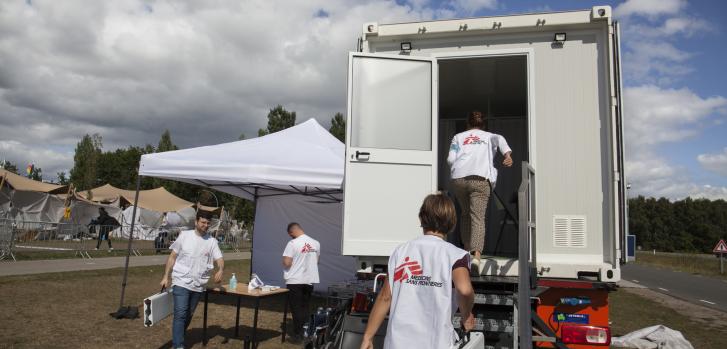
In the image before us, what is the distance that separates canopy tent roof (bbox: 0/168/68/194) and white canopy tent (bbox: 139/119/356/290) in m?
16.5

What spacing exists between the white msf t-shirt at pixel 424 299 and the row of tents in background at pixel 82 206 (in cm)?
2157

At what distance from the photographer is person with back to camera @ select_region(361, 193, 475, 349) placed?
2605 millimetres

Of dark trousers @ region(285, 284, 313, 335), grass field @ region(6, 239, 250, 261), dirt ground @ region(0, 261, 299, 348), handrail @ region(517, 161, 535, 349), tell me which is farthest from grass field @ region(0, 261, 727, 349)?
grass field @ region(6, 239, 250, 261)

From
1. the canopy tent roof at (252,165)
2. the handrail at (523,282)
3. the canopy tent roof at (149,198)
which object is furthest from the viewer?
the canopy tent roof at (149,198)

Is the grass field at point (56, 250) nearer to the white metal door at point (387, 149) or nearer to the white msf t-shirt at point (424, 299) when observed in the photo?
the white metal door at point (387, 149)

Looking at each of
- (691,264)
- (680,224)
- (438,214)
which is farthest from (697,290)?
(680,224)

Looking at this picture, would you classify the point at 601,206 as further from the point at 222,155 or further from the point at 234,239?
the point at 234,239

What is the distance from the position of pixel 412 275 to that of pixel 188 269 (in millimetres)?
3540

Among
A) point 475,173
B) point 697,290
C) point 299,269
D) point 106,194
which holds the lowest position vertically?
point 697,290

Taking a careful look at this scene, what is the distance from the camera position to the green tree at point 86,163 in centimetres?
5416

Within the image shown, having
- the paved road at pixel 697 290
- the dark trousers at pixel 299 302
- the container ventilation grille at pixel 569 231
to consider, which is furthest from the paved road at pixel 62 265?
the paved road at pixel 697 290

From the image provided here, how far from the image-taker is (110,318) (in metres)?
7.98

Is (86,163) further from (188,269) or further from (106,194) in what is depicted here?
(188,269)

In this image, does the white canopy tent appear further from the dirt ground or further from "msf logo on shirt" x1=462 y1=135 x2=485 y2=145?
"msf logo on shirt" x1=462 y1=135 x2=485 y2=145
